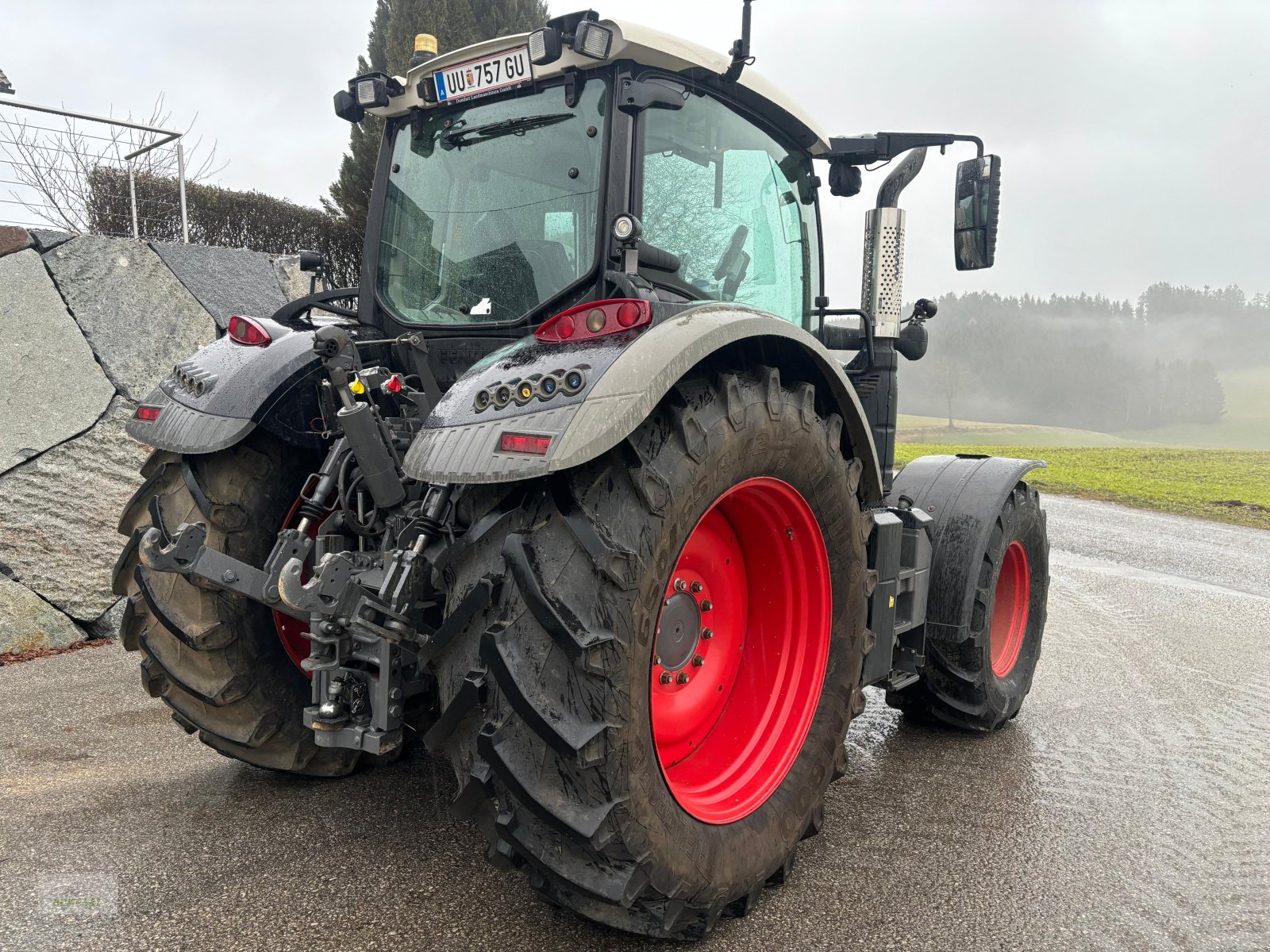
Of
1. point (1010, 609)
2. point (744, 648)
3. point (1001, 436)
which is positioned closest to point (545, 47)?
point (744, 648)

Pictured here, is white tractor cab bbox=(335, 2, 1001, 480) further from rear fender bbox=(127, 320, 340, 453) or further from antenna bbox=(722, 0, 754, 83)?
rear fender bbox=(127, 320, 340, 453)


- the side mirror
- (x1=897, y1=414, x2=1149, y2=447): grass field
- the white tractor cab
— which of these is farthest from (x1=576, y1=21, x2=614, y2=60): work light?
(x1=897, y1=414, x2=1149, y2=447): grass field

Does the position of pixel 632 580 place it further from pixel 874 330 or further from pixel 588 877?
pixel 874 330

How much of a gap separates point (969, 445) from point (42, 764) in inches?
1097

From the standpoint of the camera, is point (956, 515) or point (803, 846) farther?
point (956, 515)

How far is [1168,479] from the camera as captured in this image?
1587 centimetres

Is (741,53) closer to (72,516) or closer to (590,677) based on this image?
(590,677)

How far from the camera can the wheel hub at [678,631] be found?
94.0 inches

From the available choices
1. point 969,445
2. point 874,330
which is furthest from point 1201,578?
point 969,445

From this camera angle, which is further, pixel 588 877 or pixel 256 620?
pixel 256 620

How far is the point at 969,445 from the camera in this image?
92.3ft

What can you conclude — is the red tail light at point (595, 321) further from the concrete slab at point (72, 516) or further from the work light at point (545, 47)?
the concrete slab at point (72, 516)

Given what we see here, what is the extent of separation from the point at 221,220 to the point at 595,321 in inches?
286

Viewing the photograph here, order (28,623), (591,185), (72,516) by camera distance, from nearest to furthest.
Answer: (591,185), (28,623), (72,516)
